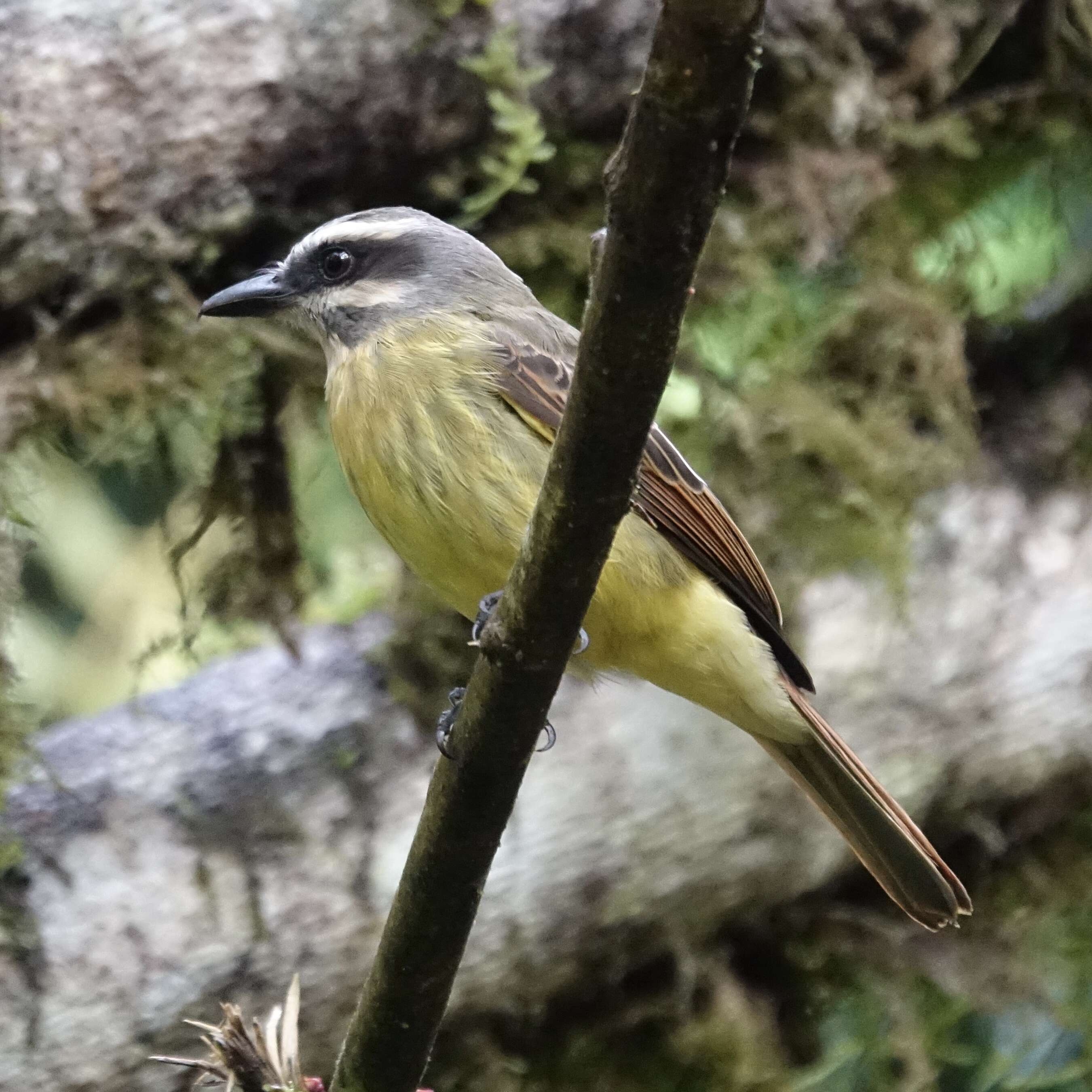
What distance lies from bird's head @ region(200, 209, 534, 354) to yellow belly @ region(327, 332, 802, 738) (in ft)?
0.65

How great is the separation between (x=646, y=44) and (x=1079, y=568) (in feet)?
5.36

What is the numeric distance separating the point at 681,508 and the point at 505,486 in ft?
1.29

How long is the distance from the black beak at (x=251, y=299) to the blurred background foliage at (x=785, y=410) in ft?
1.56

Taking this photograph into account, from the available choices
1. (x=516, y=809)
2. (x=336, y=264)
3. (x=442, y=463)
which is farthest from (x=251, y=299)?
(x=516, y=809)

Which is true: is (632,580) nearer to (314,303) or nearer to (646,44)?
(314,303)

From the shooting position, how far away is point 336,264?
2754mm

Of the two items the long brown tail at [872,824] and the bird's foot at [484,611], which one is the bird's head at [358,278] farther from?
the long brown tail at [872,824]

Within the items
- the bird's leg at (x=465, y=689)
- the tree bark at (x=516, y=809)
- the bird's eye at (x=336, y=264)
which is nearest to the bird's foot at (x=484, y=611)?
the bird's leg at (x=465, y=689)

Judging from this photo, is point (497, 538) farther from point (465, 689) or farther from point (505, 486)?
point (465, 689)

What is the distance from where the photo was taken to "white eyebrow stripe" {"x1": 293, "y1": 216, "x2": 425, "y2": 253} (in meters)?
2.75

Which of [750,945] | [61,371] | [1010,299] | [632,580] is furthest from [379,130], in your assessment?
[750,945]

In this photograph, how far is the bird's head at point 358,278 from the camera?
8.87 feet

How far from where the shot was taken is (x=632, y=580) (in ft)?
8.09

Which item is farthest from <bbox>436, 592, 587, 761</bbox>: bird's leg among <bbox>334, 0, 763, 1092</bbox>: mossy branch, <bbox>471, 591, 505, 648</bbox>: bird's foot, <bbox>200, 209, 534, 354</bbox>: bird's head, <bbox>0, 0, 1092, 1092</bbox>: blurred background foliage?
<bbox>0, 0, 1092, 1092</bbox>: blurred background foliage
